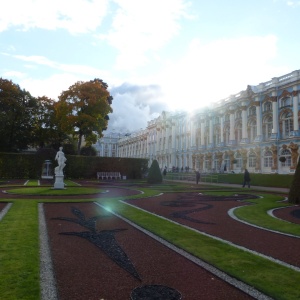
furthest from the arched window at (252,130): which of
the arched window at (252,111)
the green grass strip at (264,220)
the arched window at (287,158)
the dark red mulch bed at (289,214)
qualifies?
the green grass strip at (264,220)

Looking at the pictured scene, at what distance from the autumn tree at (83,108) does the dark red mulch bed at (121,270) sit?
120 feet

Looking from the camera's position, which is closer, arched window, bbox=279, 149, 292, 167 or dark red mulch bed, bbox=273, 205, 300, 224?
dark red mulch bed, bbox=273, 205, 300, 224

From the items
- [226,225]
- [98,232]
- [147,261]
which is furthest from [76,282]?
[226,225]

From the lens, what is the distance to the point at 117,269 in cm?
550

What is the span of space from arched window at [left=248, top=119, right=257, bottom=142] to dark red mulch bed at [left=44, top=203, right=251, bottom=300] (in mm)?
48020

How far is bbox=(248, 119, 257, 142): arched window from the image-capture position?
52794 millimetres

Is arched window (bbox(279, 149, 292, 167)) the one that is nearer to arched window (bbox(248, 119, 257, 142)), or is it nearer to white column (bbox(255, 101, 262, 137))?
white column (bbox(255, 101, 262, 137))

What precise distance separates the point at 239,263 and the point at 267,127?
4784 cm

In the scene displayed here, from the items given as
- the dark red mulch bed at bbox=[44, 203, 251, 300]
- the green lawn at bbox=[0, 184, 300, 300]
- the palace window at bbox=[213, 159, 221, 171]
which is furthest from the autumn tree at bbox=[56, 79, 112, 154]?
the dark red mulch bed at bbox=[44, 203, 251, 300]

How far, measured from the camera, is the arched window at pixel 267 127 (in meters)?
49.3

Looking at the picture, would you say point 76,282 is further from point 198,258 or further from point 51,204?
point 51,204

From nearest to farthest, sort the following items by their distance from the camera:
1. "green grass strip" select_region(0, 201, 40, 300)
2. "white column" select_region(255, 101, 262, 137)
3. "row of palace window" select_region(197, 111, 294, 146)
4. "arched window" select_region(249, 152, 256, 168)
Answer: "green grass strip" select_region(0, 201, 40, 300)
"row of palace window" select_region(197, 111, 294, 146)
"white column" select_region(255, 101, 262, 137)
"arched window" select_region(249, 152, 256, 168)

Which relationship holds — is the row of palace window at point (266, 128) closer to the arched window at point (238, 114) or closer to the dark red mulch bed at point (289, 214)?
the arched window at point (238, 114)

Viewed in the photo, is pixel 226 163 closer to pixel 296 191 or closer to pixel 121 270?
pixel 296 191
